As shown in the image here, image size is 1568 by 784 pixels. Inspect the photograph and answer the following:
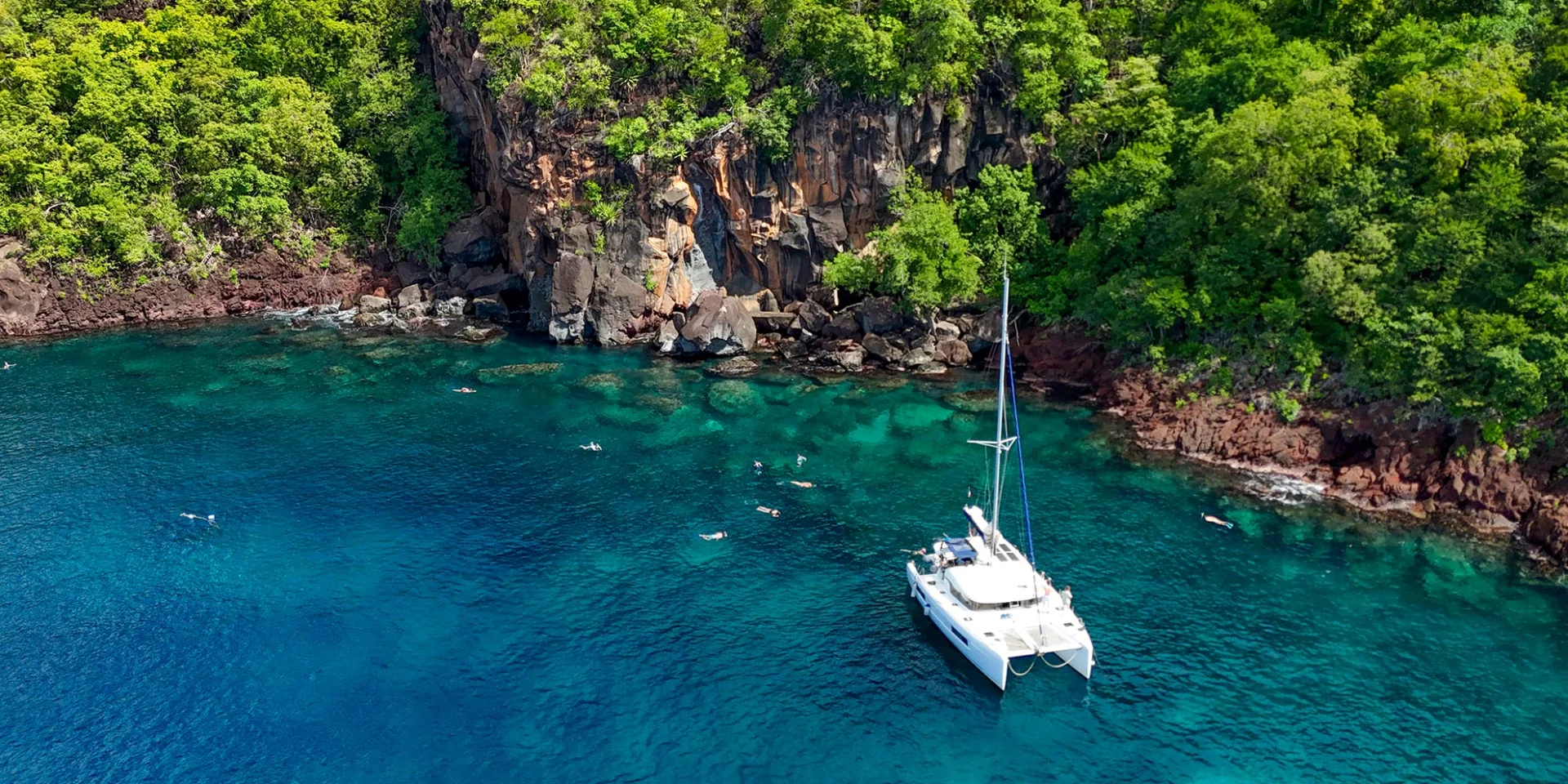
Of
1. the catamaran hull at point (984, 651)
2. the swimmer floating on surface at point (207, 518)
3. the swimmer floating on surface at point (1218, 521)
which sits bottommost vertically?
the swimmer floating on surface at point (207, 518)

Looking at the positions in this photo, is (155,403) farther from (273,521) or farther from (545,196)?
(545,196)

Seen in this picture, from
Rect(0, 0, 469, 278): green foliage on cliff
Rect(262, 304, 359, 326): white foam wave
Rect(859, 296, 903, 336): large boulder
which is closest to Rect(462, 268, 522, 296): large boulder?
Rect(0, 0, 469, 278): green foliage on cliff

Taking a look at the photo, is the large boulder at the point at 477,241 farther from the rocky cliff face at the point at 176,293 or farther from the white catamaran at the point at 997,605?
the white catamaran at the point at 997,605

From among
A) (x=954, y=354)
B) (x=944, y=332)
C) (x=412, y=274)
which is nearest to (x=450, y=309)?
(x=412, y=274)

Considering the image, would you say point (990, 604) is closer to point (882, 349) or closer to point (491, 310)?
point (882, 349)

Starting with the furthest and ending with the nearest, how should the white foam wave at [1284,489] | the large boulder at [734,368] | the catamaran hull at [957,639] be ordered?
the large boulder at [734,368]
the white foam wave at [1284,489]
the catamaran hull at [957,639]

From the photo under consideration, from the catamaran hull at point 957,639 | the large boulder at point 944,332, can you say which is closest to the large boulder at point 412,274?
the large boulder at point 944,332

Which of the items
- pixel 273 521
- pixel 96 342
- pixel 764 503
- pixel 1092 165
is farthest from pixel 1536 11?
pixel 96 342

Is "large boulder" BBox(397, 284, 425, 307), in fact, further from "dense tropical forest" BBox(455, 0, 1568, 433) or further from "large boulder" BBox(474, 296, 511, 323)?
"dense tropical forest" BBox(455, 0, 1568, 433)
